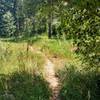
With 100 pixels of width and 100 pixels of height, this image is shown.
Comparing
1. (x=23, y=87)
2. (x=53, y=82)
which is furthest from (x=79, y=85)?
(x=23, y=87)

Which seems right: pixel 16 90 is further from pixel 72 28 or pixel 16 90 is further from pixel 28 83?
pixel 72 28

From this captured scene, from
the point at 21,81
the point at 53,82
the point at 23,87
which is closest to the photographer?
the point at 23,87

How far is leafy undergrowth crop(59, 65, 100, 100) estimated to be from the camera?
33.0 ft

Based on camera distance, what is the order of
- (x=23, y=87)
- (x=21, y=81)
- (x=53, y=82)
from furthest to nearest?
(x=53, y=82) → (x=21, y=81) → (x=23, y=87)

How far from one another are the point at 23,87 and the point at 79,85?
1824 millimetres

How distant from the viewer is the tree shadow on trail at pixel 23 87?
9430 millimetres

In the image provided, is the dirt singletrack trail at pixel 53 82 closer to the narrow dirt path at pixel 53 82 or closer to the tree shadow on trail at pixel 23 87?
the narrow dirt path at pixel 53 82

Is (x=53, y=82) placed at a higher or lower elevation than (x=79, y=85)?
lower

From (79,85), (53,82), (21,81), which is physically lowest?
(53,82)

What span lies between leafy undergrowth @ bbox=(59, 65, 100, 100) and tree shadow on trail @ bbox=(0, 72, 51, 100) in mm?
601

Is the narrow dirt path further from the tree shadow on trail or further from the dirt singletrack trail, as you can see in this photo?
the tree shadow on trail

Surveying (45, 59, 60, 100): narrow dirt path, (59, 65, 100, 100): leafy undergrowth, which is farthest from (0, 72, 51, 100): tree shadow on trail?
(59, 65, 100, 100): leafy undergrowth

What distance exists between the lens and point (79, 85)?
10.7 m

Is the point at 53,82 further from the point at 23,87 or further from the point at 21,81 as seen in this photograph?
the point at 23,87
